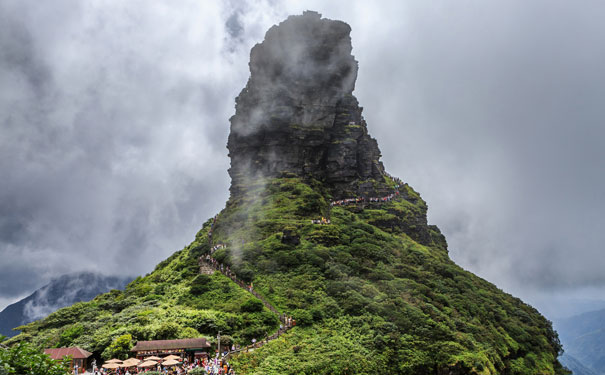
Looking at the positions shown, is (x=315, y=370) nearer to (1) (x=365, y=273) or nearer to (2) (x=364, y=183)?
(1) (x=365, y=273)

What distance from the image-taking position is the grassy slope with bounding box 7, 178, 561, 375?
43.8 m

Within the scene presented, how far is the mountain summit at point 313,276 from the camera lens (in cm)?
4491

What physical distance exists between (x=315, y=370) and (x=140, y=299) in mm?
31608

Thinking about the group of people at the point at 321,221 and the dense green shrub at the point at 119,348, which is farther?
the group of people at the point at 321,221

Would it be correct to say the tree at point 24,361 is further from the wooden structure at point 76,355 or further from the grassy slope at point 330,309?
the wooden structure at point 76,355

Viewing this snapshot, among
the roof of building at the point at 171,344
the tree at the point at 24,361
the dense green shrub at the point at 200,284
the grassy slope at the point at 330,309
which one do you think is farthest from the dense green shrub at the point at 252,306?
the tree at the point at 24,361

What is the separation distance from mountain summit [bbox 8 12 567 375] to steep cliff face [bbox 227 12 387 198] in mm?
332

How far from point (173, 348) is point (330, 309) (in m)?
19.4

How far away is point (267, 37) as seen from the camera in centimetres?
10975

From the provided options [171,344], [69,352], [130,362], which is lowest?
[130,362]

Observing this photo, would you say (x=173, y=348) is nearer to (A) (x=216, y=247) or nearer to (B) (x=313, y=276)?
(B) (x=313, y=276)

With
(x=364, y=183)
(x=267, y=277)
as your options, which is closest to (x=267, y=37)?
(x=364, y=183)

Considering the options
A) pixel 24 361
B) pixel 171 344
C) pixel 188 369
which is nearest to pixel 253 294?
pixel 171 344

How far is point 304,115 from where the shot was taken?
330ft
